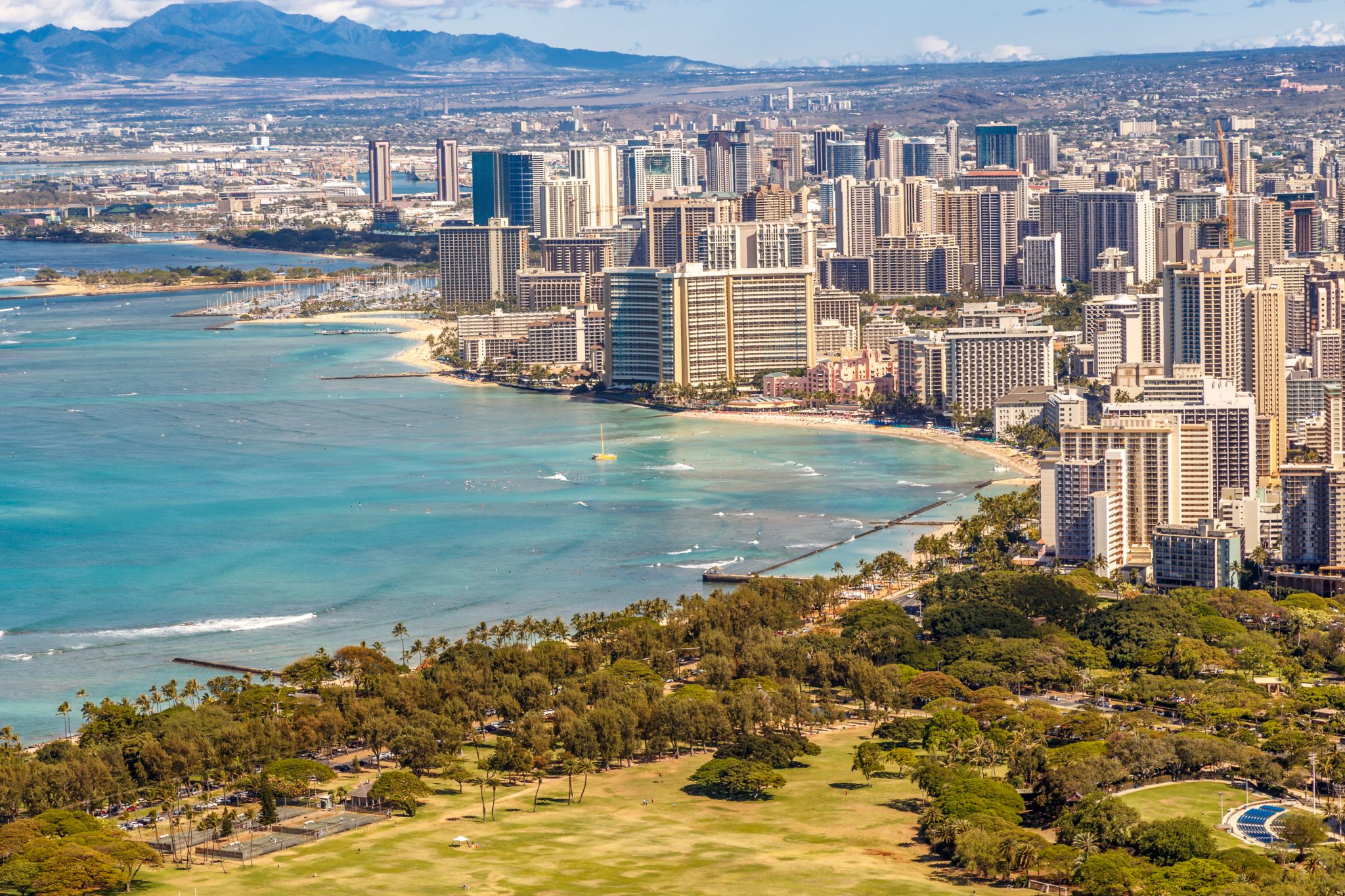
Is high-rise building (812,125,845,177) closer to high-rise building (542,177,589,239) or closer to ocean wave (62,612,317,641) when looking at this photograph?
high-rise building (542,177,589,239)

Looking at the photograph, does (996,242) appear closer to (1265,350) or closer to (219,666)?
(1265,350)

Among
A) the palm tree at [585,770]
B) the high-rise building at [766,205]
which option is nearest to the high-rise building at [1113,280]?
the high-rise building at [766,205]

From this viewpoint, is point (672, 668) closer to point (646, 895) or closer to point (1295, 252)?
point (646, 895)

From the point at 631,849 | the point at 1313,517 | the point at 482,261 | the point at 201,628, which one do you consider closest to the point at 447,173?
the point at 482,261

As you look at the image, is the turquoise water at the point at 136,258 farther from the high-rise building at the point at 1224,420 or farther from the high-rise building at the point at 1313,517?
the high-rise building at the point at 1313,517

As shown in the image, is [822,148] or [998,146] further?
[998,146]

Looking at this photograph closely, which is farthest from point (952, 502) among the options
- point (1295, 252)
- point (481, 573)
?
point (1295, 252)

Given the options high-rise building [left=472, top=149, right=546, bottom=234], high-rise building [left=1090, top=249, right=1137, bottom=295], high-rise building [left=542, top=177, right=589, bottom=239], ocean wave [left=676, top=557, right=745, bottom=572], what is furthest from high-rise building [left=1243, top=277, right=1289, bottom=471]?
high-rise building [left=472, top=149, right=546, bottom=234]
